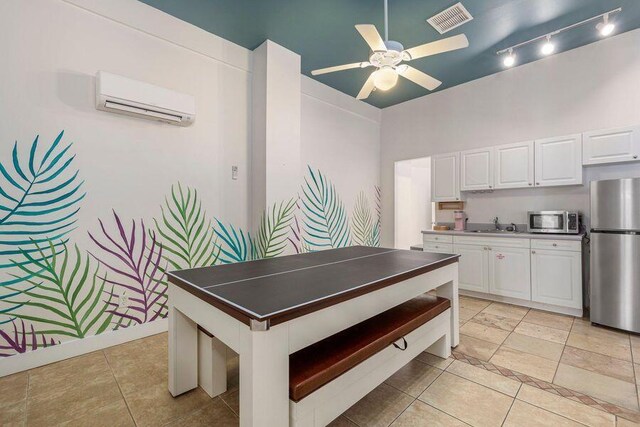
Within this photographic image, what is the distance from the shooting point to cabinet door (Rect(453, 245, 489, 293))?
149 inches

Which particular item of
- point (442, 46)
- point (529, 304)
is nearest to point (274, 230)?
→ point (442, 46)

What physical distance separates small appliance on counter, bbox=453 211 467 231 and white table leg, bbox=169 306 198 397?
3.89 meters

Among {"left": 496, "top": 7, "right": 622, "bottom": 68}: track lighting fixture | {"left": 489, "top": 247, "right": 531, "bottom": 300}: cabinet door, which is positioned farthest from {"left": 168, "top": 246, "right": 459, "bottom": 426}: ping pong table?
{"left": 496, "top": 7, "right": 622, "bottom": 68}: track lighting fixture

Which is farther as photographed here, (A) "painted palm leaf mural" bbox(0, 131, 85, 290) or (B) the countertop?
(B) the countertop

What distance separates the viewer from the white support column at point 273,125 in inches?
136

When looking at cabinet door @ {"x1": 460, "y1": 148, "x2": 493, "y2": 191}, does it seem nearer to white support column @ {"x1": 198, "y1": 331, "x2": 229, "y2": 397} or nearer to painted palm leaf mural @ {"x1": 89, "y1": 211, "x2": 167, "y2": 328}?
white support column @ {"x1": 198, "y1": 331, "x2": 229, "y2": 397}

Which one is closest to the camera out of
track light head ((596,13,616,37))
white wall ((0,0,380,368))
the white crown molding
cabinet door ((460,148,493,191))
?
white wall ((0,0,380,368))

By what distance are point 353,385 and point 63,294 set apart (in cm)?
248

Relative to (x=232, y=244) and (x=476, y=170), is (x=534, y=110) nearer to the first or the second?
(x=476, y=170)

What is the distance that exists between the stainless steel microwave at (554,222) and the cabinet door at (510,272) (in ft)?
1.18

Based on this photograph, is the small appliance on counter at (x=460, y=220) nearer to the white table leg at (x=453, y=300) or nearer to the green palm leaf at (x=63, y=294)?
the white table leg at (x=453, y=300)

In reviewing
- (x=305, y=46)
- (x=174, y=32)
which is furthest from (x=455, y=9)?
(x=174, y=32)

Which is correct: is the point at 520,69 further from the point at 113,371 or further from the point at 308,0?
the point at 113,371

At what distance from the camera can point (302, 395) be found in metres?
1.19
